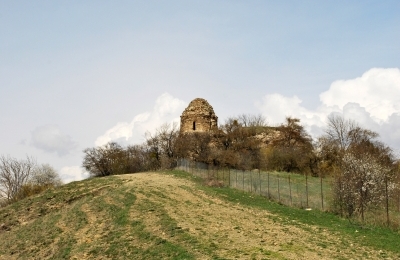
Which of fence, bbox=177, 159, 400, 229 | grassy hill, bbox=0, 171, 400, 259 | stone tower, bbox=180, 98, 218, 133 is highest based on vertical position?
stone tower, bbox=180, 98, 218, 133

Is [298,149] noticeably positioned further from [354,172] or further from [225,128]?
[354,172]

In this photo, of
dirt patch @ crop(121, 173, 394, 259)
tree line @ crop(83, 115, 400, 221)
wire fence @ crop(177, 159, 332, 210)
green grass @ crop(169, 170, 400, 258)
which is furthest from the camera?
tree line @ crop(83, 115, 400, 221)

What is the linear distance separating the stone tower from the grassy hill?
28686mm

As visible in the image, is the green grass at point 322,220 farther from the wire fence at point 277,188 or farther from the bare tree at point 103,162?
the bare tree at point 103,162

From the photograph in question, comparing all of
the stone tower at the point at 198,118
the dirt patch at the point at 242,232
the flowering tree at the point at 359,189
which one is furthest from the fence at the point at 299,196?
the stone tower at the point at 198,118

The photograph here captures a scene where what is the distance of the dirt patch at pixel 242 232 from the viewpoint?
13570 millimetres

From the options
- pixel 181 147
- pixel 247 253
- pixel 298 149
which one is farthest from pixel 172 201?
pixel 298 149

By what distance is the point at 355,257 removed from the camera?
13258 mm

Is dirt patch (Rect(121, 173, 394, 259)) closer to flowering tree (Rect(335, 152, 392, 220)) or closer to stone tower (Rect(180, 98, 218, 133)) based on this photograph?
flowering tree (Rect(335, 152, 392, 220))

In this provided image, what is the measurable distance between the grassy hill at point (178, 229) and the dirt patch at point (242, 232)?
3 centimetres

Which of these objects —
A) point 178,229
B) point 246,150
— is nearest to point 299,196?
point 178,229

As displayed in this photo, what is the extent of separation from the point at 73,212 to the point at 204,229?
1171 cm

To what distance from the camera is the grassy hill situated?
567 inches

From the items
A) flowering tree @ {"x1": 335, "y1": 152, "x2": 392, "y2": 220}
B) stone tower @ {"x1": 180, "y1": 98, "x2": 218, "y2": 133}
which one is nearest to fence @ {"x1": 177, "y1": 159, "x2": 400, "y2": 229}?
flowering tree @ {"x1": 335, "y1": 152, "x2": 392, "y2": 220}
